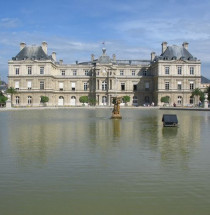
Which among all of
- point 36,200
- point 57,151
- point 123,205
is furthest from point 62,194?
point 57,151

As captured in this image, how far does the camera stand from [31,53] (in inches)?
3000

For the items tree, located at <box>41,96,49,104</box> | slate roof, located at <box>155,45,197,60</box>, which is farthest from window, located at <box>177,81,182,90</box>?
tree, located at <box>41,96,49,104</box>

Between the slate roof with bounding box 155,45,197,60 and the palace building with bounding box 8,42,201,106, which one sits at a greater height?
the slate roof with bounding box 155,45,197,60

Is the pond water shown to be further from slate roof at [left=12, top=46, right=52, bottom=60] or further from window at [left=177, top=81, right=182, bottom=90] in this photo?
slate roof at [left=12, top=46, right=52, bottom=60]

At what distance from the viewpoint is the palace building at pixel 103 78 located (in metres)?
74.4

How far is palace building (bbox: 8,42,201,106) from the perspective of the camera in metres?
74.4

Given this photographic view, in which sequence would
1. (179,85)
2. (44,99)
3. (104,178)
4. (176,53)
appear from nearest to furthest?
(104,178) < (44,99) < (179,85) < (176,53)

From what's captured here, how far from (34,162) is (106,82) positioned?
68949 millimetres

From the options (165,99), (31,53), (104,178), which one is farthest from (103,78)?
(104,178)

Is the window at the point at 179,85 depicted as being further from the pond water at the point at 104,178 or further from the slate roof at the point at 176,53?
the pond water at the point at 104,178

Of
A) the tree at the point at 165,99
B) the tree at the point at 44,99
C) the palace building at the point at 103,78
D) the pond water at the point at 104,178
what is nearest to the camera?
the pond water at the point at 104,178

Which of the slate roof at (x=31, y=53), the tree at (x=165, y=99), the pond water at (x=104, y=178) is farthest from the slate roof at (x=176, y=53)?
the pond water at (x=104, y=178)

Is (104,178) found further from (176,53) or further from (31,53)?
(31,53)

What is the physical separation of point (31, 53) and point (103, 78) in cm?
1675
